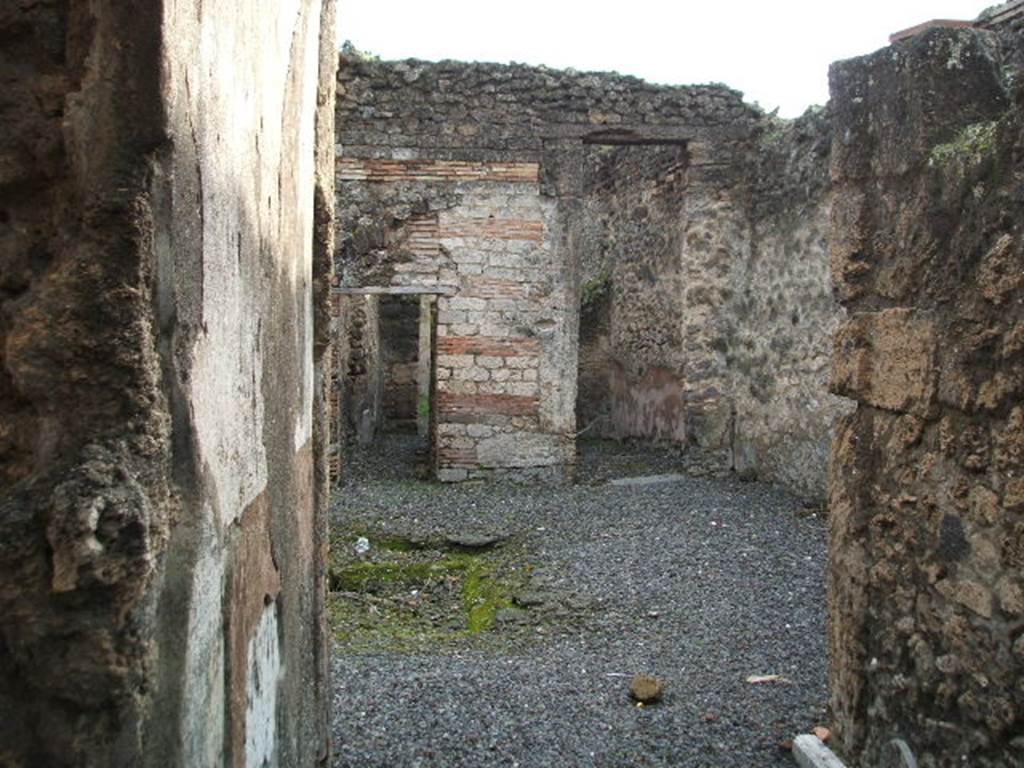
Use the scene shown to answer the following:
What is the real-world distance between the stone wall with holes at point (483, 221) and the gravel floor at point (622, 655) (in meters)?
1.46

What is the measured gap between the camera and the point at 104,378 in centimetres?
149

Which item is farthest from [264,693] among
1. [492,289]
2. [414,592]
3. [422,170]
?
[422,170]

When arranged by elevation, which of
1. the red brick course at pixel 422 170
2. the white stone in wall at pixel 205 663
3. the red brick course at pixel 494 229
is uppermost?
the red brick course at pixel 422 170

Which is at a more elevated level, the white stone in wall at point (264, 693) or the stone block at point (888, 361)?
the stone block at point (888, 361)

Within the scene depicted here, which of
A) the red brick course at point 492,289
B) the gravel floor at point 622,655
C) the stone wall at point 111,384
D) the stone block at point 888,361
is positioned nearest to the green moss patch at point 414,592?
the gravel floor at point 622,655

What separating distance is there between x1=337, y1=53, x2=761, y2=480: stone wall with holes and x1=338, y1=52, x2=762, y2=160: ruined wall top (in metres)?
0.01

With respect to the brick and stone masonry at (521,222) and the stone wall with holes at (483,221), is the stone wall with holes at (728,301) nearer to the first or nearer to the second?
the brick and stone masonry at (521,222)

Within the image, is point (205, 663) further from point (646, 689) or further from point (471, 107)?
point (471, 107)

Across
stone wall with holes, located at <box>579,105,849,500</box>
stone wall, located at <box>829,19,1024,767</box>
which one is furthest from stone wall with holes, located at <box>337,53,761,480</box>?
stone wall, located at <box>829,19,1024,767</box>

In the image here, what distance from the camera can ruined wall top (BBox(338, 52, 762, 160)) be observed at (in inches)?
421

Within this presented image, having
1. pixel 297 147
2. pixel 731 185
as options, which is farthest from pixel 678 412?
pixel 297 147

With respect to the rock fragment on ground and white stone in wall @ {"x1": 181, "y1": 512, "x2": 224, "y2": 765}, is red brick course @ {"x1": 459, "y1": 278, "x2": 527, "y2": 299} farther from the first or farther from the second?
white stone in wall @ {"x1": 181, "y1": 512, "x2": 224, "y2": 765}

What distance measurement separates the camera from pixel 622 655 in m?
5.45

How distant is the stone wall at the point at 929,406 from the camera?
2.65 metres
